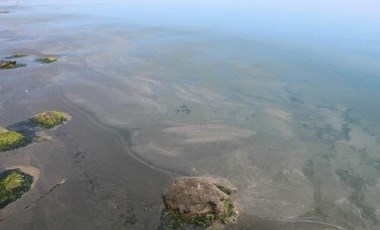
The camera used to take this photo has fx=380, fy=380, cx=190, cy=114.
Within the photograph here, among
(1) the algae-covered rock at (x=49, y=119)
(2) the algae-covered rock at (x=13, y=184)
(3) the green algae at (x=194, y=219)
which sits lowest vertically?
(2) the algae-covered rock at (x=13, y=184)

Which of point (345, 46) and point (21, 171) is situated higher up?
point (345, 46)

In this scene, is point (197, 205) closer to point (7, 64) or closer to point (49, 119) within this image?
point (49, 119)

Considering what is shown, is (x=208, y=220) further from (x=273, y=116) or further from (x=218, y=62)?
(x=218, y=62)

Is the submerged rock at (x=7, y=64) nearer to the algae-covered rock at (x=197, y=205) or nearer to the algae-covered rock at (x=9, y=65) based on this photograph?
the algae-covered rock at (x=9, y=65)

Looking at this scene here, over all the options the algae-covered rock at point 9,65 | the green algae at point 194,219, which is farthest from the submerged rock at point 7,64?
the green algae at point 194,219

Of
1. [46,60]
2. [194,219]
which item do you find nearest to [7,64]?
[46,60]

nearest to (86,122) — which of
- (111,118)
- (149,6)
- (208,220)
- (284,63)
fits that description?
(111,118)

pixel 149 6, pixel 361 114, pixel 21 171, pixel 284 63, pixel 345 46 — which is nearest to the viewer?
pixel 21 171
